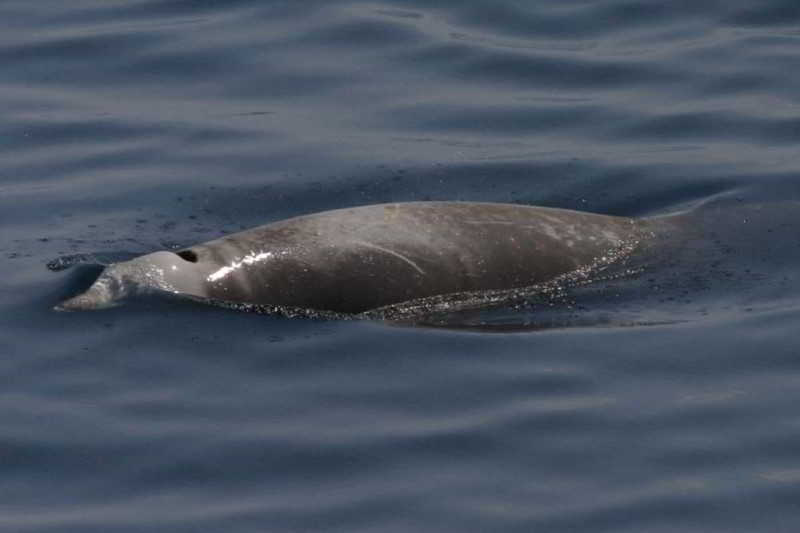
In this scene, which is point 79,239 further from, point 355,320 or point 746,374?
point 746,374

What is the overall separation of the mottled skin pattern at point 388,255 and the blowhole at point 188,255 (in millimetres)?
10

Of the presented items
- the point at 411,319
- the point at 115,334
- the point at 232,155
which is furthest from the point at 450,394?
the point at 232,155

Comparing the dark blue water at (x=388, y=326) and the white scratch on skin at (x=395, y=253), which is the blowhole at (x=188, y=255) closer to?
the dark blue water at (x=388, y=326)

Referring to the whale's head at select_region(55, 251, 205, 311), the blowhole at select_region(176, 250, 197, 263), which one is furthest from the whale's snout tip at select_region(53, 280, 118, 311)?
the blowhole at select_region(176, 250, 197, 263)

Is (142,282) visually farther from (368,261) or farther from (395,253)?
(395,253)

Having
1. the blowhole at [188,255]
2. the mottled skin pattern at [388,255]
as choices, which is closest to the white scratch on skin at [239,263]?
the mottled skin pattern at [388,255]

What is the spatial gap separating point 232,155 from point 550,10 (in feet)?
15.0

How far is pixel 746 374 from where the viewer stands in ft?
30.2

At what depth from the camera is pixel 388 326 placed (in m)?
10.1

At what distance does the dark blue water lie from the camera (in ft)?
26.4

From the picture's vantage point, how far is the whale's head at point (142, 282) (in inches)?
405

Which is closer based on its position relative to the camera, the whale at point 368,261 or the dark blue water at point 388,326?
the dark blue water at point 388,326

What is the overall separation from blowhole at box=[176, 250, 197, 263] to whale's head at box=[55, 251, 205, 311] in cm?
4

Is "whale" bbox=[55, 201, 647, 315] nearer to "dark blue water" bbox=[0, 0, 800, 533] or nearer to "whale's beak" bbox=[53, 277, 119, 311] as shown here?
"whale's beak" bbox=[53, 277, 119, 311]
